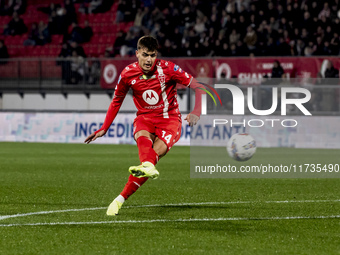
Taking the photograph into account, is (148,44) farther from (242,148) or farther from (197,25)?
(197,25)

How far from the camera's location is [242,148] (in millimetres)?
12883

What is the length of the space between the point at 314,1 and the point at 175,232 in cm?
1812

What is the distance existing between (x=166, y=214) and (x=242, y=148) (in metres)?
5.15

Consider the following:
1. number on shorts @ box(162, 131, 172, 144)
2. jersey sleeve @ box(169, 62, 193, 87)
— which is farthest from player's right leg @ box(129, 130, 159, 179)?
jersey sleeve @ box(169, 62, 193, 87)

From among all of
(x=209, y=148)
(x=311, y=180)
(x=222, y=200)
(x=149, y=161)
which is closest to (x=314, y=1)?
(x=209, y=148)

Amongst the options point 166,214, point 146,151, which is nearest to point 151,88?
point 146,151

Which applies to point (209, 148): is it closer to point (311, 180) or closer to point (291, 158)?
point (291, 158)

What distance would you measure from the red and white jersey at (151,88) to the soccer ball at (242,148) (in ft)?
15.4

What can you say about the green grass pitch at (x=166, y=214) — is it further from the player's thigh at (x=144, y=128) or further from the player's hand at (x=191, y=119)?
the player's hand at (x=191, y=119)

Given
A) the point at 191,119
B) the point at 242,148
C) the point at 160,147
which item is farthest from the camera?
the point at 242,148

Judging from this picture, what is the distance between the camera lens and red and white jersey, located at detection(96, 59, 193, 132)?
816 centimetres

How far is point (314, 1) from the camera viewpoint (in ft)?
76.9

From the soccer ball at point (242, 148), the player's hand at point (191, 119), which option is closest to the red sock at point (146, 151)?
the player's hand at point (191, 119)

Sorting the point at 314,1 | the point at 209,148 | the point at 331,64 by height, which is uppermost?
the point at 314,1
